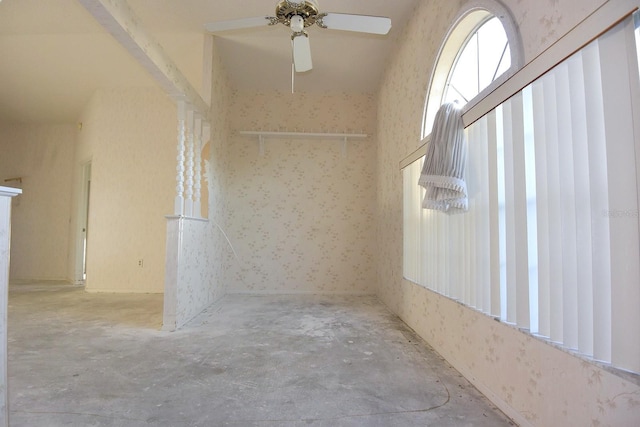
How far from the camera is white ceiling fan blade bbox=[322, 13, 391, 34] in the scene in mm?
2113

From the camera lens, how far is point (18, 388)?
178 cm

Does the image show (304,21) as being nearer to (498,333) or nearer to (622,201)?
(622,201)

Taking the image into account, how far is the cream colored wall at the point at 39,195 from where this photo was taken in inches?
231

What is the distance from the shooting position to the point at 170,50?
3941mm

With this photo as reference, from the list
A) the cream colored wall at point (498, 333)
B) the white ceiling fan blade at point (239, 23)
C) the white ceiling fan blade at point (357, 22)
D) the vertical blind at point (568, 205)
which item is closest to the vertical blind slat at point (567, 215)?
the vertical blind at point (568, 205)

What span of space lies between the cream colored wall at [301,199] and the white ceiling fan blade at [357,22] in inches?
109

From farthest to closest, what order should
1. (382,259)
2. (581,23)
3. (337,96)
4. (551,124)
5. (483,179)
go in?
1. (337,96)
2. (382,259)
3. (483,179)
4. (551,124)
5. (581,23)

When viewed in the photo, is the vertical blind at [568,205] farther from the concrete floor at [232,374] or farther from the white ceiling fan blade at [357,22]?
the white ceiling fan blade at [357,22]

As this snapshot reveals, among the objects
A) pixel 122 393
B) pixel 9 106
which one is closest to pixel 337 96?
pixel 122 393

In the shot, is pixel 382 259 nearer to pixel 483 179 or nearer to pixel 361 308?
pixel 361 308

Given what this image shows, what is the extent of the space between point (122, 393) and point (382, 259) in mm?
3271

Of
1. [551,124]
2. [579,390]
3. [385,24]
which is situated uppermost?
[385,24]

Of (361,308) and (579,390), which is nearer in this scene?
(579,390)

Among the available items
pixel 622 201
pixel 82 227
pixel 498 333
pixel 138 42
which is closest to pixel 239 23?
pixel 138 42
